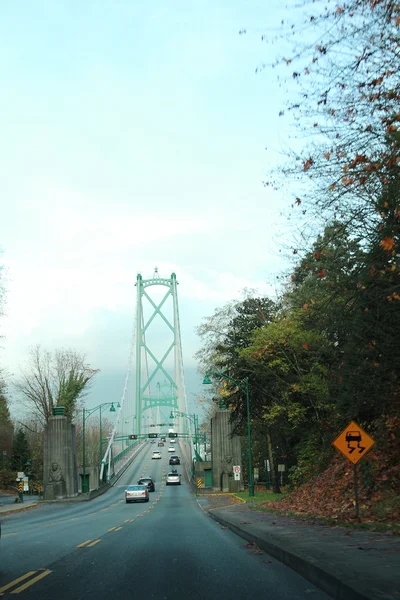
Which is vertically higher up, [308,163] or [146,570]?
[308,163]

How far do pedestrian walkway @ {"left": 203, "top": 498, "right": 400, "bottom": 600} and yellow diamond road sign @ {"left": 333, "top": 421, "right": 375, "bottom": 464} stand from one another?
1697mm

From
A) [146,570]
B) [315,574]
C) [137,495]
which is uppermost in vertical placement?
[315,574]

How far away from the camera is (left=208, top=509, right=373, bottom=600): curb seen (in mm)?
6999

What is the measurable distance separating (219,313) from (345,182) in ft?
140

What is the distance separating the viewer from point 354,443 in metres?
15.2

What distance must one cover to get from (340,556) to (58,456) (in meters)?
54.4

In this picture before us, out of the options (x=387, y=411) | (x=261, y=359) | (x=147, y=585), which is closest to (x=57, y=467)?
(x=261, y=359)

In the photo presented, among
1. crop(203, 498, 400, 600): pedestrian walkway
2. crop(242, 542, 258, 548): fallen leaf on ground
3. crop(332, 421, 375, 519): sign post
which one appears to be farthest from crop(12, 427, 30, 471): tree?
crop(242, 542, 258, 548): fallen leaf on ground

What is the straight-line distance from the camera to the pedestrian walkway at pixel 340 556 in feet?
23.2

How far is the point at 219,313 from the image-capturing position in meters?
54.2

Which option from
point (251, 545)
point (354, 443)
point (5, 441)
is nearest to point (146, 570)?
point (251, 545)

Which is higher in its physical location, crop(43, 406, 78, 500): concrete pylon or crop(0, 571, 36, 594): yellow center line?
crop(43, 406, 78, 500): concrete pylon

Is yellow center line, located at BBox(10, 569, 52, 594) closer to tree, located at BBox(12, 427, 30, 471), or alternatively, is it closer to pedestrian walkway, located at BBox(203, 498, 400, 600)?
pedestrian walkway, located at BBox(203, 498, 400, 600)

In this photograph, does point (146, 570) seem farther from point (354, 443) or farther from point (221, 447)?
point (221, 447)
